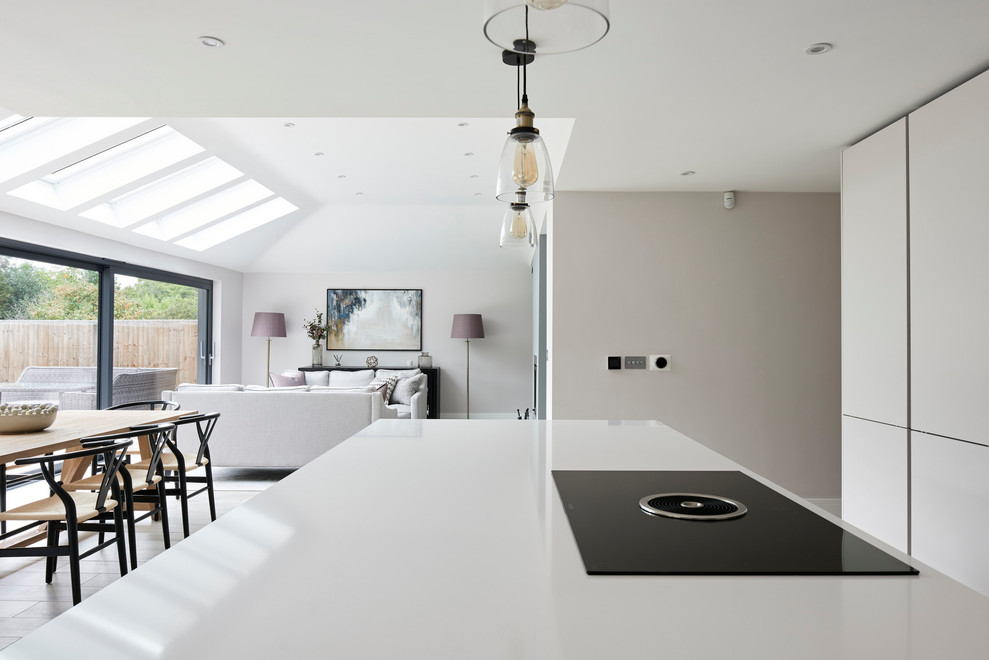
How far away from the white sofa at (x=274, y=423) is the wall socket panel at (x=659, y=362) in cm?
223

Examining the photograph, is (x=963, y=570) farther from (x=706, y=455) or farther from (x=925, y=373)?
(x=706, y=455)

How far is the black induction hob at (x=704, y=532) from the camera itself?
0.88m

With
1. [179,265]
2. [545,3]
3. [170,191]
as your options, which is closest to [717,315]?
[545,3]

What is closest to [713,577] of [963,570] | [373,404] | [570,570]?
[570,570]

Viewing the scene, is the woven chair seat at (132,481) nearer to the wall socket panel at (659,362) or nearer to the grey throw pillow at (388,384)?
the wall socket panel at (659,362)

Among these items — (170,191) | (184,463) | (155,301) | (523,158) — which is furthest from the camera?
(155,301)

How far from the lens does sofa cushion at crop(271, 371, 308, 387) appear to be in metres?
7.99

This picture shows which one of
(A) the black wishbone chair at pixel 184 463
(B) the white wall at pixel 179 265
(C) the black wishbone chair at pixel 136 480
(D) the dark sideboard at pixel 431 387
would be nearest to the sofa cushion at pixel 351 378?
(D) the dark sideboard at pixel 431 387

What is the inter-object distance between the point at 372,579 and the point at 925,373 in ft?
8.59

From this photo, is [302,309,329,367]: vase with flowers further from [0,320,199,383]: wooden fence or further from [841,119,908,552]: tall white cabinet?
[841,119,908,552]: tall white cabinet

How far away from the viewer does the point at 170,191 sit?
5.75m

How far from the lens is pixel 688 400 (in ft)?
13.9

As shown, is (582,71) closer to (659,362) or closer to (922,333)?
(922,333)

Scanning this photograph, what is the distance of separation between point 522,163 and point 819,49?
1.30 m
